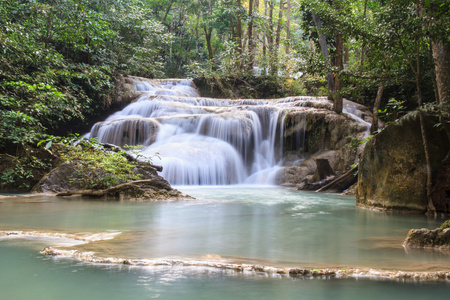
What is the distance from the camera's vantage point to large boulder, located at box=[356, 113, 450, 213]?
18.8 ft

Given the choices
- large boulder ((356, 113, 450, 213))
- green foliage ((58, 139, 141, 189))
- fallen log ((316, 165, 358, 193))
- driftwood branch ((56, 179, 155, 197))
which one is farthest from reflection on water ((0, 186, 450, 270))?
fallen log ((316, 165, 358, 193))

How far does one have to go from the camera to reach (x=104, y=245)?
309 centimetres

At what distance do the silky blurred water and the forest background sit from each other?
2.84 meters

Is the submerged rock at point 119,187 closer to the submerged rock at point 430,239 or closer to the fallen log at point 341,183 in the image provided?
the fallen log at point 341,183

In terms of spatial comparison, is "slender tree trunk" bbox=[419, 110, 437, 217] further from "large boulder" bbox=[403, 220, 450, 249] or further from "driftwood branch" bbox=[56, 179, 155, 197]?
"driftwood branch" bbox=[56, 179, 155, 197]

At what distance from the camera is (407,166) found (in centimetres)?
592

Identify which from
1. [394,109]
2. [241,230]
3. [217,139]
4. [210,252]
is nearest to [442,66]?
[394,109]

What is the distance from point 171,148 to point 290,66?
13748 millimetres

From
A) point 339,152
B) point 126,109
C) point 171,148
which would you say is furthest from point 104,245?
point 126,109

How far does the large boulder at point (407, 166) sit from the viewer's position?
5719 mm

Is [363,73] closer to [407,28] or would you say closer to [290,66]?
[407,28]

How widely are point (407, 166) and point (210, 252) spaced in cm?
441

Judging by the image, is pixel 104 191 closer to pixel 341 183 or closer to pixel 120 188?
pixel 120 188

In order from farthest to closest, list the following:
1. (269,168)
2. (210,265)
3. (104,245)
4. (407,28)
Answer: (269,168) → (407,28) → (104,245) → (210,265)
